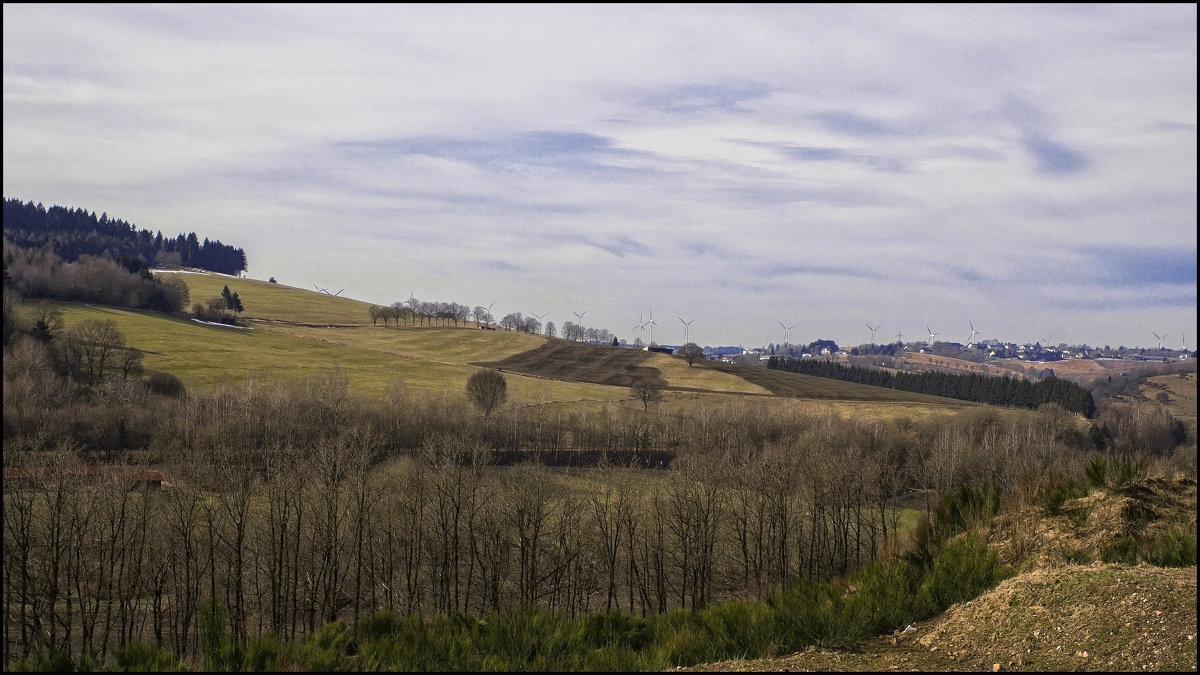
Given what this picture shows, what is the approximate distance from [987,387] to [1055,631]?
175867 mm

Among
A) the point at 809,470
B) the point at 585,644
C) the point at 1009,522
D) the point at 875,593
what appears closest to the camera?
the point at 585,644

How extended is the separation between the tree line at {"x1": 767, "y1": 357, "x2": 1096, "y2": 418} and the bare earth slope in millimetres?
146706

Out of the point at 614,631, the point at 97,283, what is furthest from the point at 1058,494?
the point at 97,283

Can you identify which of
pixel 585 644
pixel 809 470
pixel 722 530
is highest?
pixel 585 644

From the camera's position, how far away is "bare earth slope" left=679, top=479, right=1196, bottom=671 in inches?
444

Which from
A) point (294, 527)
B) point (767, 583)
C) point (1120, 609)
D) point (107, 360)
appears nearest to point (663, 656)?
point (1120, 609)

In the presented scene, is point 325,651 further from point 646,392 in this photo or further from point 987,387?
point 987,387

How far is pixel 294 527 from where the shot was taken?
54.8 metres

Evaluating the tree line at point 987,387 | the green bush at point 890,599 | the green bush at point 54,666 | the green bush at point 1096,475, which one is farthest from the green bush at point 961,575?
the tree line at point 987,387

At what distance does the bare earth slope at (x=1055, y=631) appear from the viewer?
37.0ft

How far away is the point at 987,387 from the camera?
172 m

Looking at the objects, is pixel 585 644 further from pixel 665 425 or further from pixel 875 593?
pixel 665 425

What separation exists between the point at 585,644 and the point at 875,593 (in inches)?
224

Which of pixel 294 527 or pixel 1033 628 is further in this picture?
pixel 294 527
